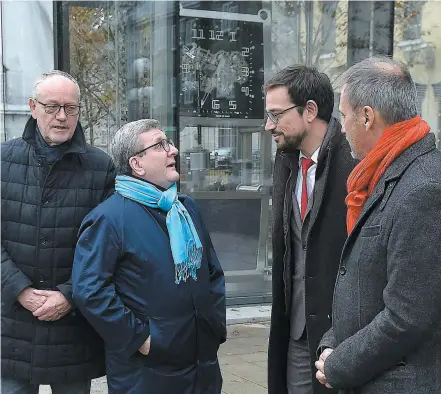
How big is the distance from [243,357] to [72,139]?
309 cm

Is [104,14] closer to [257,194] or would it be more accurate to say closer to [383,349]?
[257,194]

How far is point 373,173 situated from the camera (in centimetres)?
205

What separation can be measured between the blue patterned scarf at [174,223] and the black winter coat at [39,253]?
247 millimetres

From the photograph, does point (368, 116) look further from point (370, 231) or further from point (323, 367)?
point (323, 367)

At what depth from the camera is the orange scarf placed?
1976 millimetres

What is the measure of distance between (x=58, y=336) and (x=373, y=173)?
5.25 feet

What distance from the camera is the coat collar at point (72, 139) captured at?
2947 mm

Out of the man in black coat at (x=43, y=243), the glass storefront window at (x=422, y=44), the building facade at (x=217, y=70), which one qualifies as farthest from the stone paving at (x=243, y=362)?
the glass storefront window at (x=422, y=44)

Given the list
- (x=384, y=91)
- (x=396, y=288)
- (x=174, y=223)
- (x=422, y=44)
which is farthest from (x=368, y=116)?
(x=422, y=44)

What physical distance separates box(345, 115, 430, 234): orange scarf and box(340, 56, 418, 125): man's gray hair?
0.13 feet

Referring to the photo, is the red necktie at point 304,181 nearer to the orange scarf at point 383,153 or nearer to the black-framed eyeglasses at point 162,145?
the black-framed eyeglasses at point 162,145

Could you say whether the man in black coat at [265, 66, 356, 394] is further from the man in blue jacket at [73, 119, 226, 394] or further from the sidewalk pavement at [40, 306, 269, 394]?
the sidewalk pavement at [40, 306, 269, 394]

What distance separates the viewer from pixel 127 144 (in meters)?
2.95

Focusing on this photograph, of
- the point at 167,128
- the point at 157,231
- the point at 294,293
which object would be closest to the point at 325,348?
the point at 294,293
